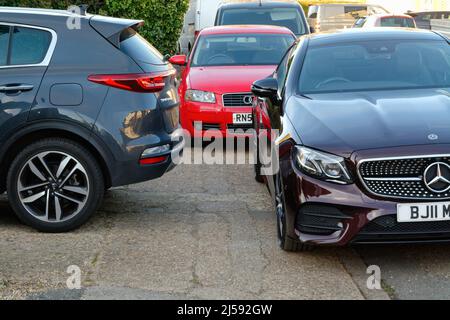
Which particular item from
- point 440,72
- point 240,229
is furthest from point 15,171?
point 440,72

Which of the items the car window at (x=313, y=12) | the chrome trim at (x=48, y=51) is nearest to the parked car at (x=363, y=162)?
the chrome trim at (x=48, y=51)

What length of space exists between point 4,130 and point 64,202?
0.72 metres

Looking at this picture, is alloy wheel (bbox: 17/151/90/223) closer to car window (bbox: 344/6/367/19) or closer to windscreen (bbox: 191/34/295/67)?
windscreen (bbox: 191/34/295/67)

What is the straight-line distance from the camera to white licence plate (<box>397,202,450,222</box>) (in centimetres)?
555

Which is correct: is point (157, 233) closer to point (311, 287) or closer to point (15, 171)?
point (15, 171)

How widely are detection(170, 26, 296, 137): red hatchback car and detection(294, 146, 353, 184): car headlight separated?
5.11 m

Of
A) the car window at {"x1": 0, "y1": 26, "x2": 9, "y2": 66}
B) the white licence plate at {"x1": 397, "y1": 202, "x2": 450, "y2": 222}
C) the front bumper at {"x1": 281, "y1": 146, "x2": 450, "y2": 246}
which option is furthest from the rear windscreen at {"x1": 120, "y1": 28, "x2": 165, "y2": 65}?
the white licence plate at {"x1": 397, "y1": 202, "x2": 450, "y2": 222}

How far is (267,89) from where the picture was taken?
288 inches

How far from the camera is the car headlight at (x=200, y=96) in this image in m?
11.1

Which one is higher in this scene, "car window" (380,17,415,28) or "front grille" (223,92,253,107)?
"front grille" (223,92,253,107)

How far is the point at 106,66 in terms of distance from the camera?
6879 millimetres

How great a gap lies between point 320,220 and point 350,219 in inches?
8.2

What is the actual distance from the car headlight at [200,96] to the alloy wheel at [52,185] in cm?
440

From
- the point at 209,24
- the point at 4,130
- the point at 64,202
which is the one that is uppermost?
the point at 4,130
